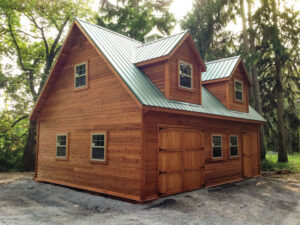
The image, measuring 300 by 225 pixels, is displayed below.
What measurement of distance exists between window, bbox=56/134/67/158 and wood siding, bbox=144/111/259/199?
5361 mm

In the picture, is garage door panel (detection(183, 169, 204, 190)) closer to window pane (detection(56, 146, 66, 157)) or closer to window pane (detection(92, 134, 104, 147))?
window pane (detection(92, 134, 104, 147))

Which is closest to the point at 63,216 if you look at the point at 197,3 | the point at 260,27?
the point at 260,27

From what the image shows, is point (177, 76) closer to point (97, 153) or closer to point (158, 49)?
point (158, 49)

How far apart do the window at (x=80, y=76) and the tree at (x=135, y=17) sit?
14.4 meters

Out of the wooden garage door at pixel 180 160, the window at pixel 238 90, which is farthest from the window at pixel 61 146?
the window at pixel 238 90

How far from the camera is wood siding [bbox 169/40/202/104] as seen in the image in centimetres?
1128

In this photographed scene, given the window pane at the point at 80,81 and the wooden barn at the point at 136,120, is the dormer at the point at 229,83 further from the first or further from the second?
the window pane at the point at 80,81

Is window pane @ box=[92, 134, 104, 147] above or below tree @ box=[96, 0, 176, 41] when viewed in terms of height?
below

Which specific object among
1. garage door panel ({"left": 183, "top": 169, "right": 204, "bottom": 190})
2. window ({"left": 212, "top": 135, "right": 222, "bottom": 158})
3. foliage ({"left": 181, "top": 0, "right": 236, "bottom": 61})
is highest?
foliage ({"left": 181, "top": 0, "right": 236, "bottom": 61})

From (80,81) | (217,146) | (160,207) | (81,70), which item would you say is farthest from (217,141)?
(81,70)

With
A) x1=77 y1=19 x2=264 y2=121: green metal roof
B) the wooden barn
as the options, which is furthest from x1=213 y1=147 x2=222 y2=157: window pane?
x1=77 y1=19 x2=264 y2=121: green metal roof

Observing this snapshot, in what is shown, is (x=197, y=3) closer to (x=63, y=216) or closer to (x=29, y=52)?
(x=29, y=52)

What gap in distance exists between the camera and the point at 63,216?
8328 millimetres

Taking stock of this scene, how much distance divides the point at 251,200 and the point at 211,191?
5.93ft
